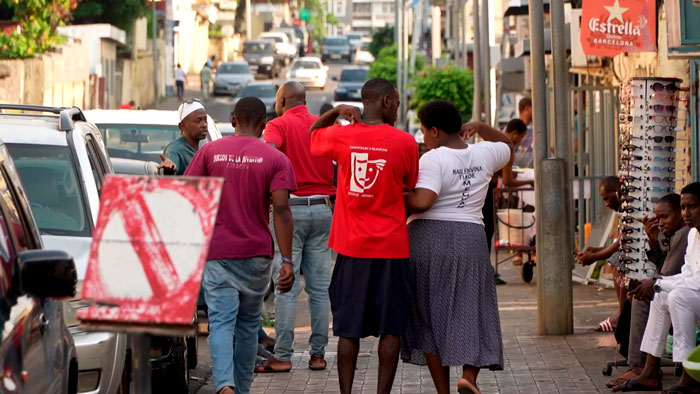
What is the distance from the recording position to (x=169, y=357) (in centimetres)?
818

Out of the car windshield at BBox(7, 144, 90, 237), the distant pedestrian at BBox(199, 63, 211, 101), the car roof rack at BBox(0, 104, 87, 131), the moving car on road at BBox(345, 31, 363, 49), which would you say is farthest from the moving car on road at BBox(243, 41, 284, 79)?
the car windshield at BBox(7, 144, 90, 237)

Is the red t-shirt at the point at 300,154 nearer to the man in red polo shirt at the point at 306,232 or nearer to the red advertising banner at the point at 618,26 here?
the man in red polo shirt at the point at 306,232

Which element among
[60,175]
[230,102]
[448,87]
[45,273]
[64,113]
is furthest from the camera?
[230,102]

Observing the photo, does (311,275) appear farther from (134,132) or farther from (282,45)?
(282,45)

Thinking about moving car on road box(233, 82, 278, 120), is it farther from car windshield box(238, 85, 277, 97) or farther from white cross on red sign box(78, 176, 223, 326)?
white cross on red sign box(78, 176, 223, 326)

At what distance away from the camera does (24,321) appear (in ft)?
15.7

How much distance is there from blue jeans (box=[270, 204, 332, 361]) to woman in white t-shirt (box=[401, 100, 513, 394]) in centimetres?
177

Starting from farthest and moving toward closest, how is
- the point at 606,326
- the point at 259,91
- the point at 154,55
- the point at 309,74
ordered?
the point at 309,74 → the point at 154,55 → the point at 259,91 → the point at 606,326

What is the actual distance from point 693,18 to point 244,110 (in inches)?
152

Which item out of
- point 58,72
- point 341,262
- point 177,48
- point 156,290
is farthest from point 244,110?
point 177,48

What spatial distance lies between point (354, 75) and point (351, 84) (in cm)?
164

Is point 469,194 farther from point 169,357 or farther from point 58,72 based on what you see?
point 58,72

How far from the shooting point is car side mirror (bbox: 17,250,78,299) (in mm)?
4754

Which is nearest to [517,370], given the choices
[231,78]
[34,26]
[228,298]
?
[228,298]
